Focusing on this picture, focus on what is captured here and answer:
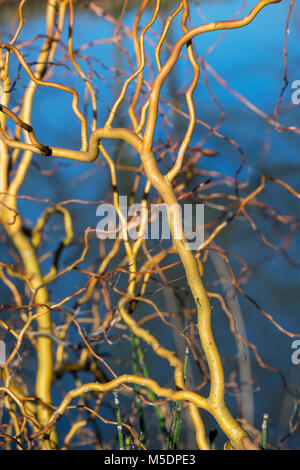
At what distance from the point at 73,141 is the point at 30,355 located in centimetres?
45

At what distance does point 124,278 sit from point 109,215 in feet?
0.82

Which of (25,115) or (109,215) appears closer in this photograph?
(25,115)

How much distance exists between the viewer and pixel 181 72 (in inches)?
39.4

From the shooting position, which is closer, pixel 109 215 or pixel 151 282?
pixel 109 215
